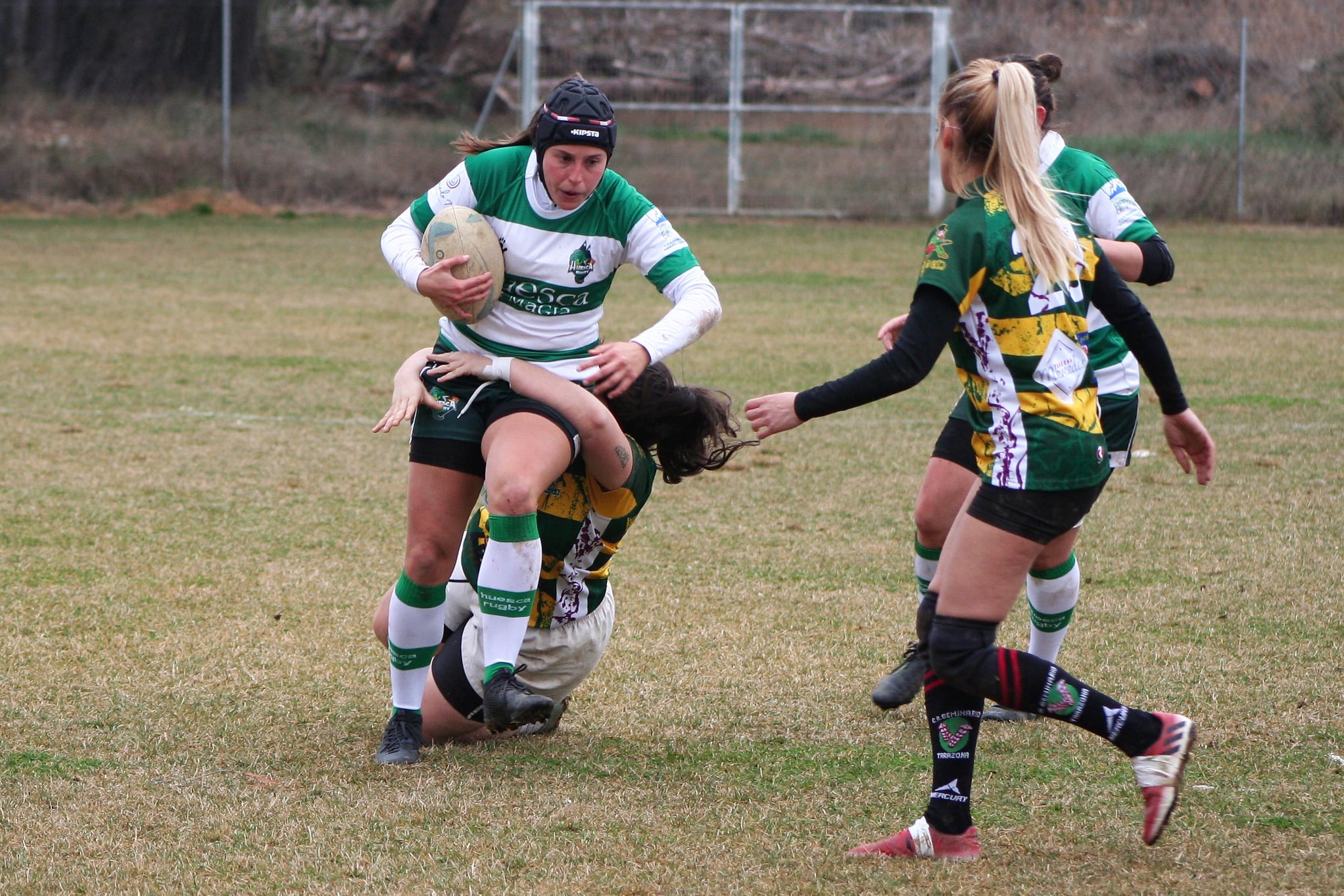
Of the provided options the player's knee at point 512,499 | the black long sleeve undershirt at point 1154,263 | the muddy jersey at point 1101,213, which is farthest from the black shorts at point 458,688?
the black long sleeve undershirt at point 1154,263

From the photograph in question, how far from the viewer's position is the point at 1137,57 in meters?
23.2

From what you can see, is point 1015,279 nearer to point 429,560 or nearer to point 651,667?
point 429,560

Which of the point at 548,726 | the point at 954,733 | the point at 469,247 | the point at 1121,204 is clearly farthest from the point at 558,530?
the point at 1121,204

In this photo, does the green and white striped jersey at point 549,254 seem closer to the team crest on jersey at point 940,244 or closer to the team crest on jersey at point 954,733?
the team crest on jersey at point 940,244

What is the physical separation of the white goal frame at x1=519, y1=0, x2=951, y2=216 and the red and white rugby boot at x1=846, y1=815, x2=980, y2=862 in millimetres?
19378

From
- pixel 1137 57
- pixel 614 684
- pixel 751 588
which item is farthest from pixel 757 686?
pixel 1137 57

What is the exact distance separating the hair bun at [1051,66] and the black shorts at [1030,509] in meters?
1.57

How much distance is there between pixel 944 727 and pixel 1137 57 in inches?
869

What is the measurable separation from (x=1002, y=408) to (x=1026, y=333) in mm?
165

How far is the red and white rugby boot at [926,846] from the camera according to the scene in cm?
320

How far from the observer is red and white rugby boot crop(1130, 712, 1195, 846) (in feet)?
10.1

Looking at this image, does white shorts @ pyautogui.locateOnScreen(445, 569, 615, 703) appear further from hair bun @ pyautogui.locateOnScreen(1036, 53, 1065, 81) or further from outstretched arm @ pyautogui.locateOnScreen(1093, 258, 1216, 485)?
hair bun @ pyautogui.locateOnScreen(1036, 53, 1065, 81)

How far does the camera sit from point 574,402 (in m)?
3.91

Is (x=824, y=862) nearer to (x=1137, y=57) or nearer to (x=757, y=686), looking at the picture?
(x=757, y=686)
